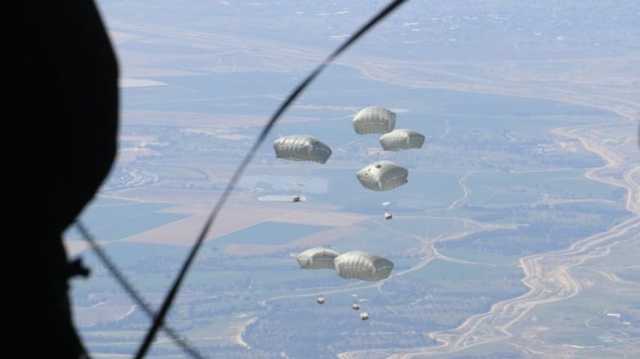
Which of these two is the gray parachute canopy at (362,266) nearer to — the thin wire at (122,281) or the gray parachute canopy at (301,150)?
the gray parachute canopy at (301,150)

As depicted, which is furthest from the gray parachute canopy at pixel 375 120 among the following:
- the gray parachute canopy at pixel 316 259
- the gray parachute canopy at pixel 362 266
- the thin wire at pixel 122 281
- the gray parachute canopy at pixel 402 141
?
the thin wire at pixel 122 281

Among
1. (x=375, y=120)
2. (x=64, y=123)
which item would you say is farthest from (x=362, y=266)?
(x=64, y=123)

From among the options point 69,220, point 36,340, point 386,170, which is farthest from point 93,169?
point 386,170

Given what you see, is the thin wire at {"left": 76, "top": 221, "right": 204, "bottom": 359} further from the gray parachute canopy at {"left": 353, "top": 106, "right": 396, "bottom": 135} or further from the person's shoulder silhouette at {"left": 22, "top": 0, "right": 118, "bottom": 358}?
the gray parachute canopy at {"left": 353, "top": 106, "right": 396, "bottom": 135}

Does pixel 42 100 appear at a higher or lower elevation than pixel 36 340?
higher

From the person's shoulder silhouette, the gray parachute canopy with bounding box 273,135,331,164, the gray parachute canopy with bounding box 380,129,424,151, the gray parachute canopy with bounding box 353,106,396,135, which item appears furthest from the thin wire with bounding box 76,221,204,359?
the gray parachute canopy with bounding box 380,129,424,151

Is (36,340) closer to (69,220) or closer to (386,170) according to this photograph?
(69,220)
